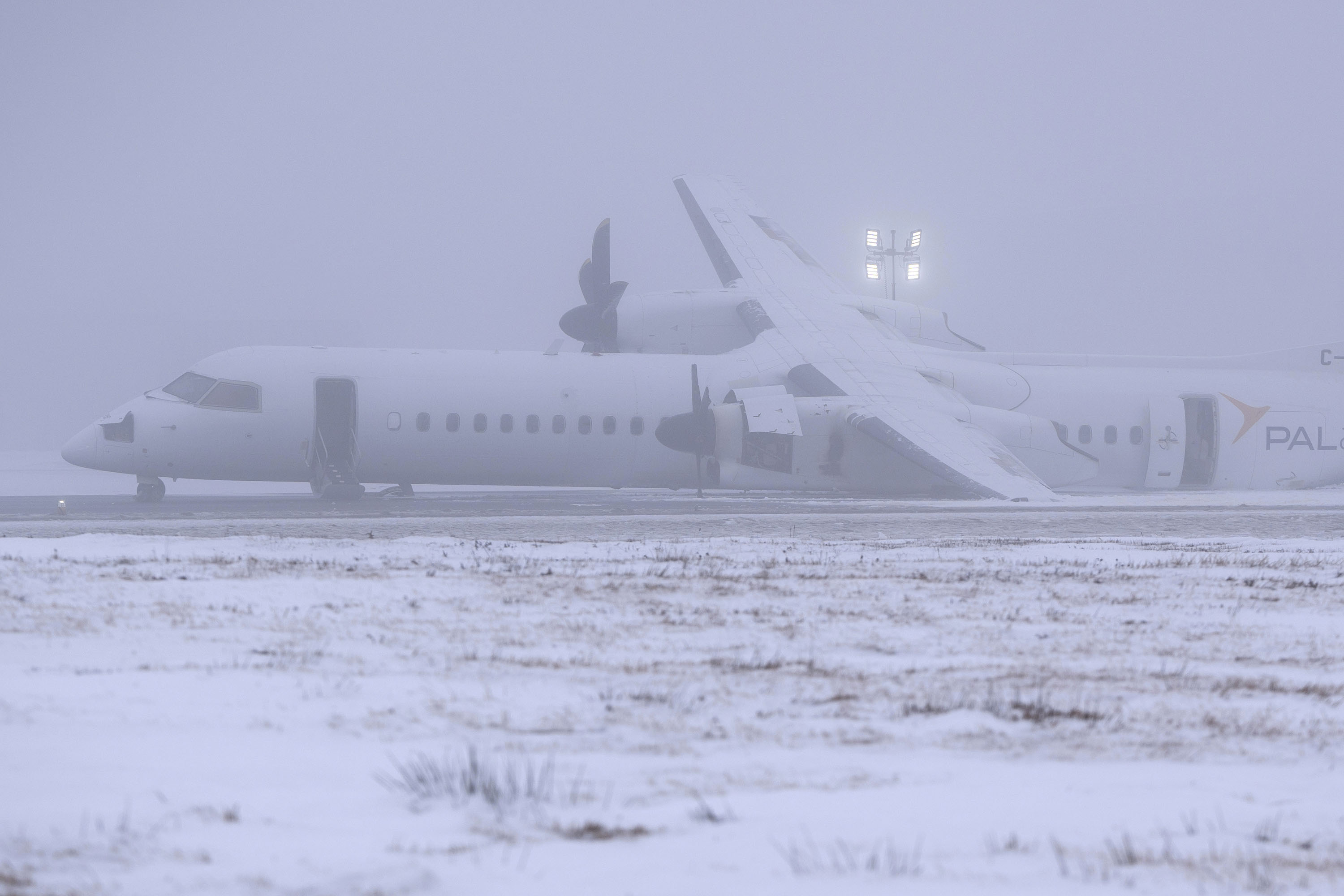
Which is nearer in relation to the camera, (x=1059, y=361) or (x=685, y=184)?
(x=1059, y=361)

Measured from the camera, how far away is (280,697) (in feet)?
14.3

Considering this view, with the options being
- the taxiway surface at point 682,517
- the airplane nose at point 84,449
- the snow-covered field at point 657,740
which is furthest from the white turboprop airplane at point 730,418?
the snow-covered field at point 657,740

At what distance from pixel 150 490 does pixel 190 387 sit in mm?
2268

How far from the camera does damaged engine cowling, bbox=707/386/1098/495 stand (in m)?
23.9

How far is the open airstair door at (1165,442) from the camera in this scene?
88.1ft

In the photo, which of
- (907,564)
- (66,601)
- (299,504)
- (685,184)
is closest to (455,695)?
(66,601)

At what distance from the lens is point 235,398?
2325 centimetres

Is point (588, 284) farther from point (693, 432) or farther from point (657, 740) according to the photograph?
point (657, 740)

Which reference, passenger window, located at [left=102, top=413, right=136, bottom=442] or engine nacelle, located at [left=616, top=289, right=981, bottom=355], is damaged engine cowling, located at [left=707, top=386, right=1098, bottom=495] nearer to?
engine nacelle, located at [left=616, top=289, right=981, bottom=355]

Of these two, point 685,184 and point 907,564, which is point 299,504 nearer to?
point 907,564

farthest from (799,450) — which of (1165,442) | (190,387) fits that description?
(190,387)

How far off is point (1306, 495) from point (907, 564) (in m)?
18.9

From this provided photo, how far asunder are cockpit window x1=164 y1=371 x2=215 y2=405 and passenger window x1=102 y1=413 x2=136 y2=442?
1.00 metres

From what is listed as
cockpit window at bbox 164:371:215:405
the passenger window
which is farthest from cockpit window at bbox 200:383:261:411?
the passenger window
